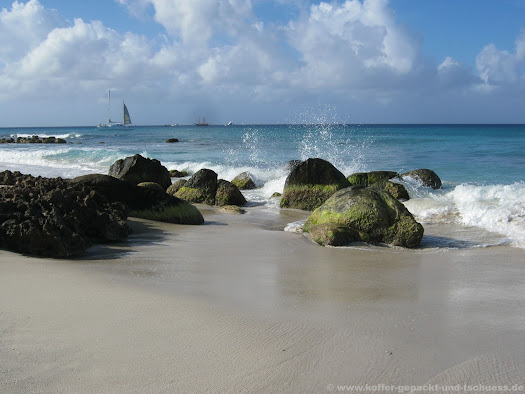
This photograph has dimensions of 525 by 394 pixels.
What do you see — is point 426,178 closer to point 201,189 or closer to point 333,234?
point 201,189

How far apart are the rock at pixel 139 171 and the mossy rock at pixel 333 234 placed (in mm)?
7647

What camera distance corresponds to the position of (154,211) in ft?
29.0

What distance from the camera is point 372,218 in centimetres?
781

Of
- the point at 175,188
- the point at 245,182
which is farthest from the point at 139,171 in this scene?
the point at 245,182

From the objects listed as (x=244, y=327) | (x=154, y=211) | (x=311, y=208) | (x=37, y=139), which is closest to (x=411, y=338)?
(x=244, y=327)

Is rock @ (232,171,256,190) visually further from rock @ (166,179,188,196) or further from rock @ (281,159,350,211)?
rock @ (281,159,350,211)

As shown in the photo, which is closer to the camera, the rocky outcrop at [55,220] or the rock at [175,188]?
the rocky outcrop at [55,220]

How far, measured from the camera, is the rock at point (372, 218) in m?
7.66

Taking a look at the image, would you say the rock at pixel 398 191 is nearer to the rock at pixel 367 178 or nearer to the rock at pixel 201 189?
the rock at pixel 367 178

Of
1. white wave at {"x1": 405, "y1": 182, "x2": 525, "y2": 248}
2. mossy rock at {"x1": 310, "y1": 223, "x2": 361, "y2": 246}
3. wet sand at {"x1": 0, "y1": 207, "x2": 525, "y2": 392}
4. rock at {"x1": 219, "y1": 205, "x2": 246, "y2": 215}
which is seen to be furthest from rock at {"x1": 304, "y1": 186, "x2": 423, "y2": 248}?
rock at {"x1": 219, "y1": 205, "x2": 246, "y2": 215}

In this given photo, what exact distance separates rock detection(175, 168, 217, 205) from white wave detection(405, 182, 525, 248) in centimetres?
502

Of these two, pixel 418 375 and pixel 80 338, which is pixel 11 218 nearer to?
pixel 80 338

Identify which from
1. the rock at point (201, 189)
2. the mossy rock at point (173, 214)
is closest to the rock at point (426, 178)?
the rock at point (201, 189)

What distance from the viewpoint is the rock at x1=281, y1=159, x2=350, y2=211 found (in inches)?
471
